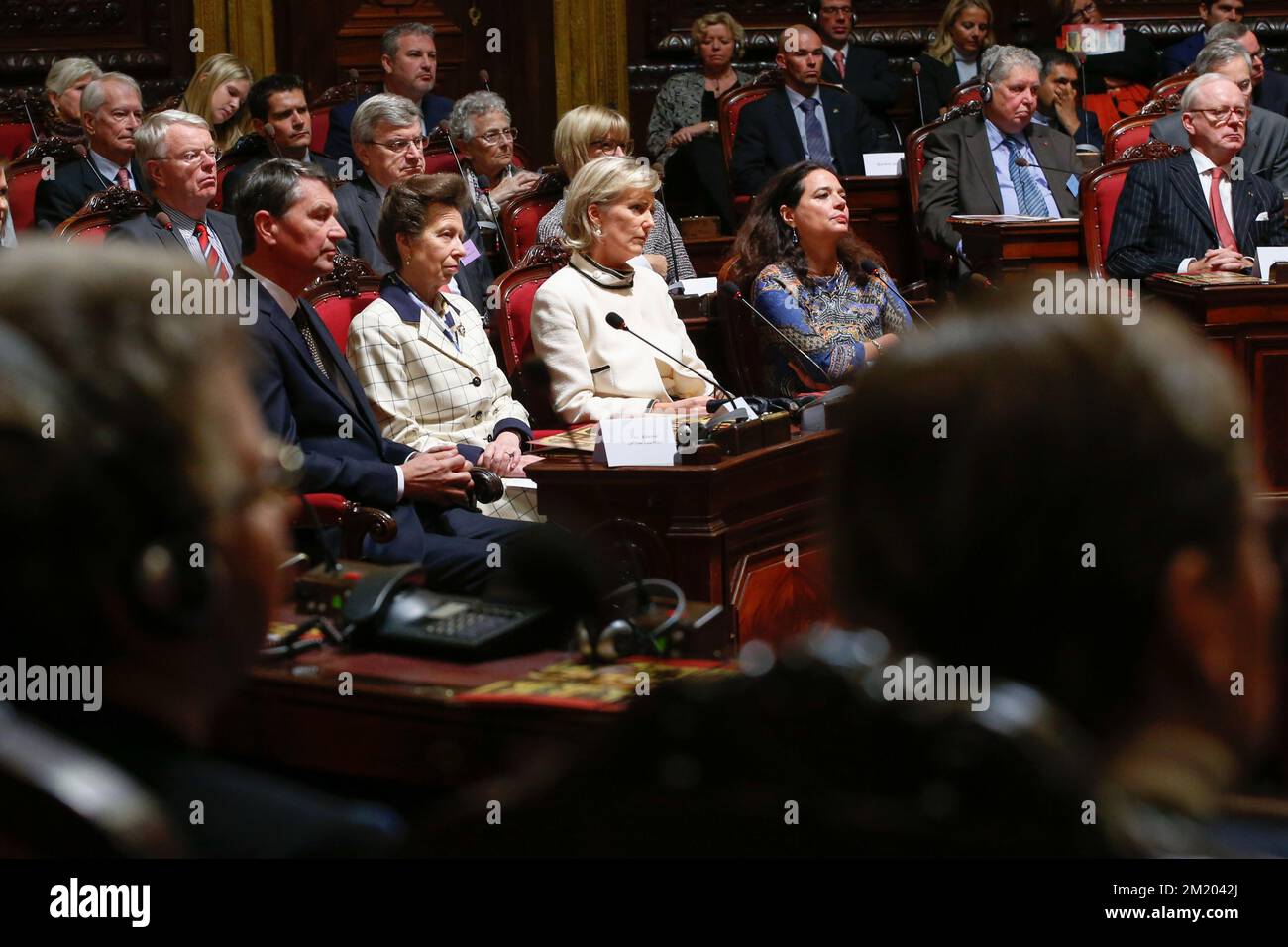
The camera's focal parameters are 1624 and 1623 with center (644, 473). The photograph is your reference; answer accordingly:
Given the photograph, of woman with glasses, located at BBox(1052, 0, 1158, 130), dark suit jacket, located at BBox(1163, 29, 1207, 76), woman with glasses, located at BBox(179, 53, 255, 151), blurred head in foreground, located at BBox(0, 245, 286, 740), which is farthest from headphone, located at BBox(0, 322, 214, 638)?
dark suit jacket, located at BBox(1163, 29, 1207, 76)

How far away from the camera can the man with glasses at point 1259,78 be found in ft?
23.5

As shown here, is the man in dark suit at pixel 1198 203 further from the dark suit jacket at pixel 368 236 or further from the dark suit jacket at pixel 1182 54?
the dark suit jacket at pixel 1182 54

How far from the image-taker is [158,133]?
4527 mm

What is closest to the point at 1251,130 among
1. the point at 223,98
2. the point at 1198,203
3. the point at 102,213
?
the point at 1198,203

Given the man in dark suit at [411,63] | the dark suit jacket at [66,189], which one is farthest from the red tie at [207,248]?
the man in dark suit at [411,63]

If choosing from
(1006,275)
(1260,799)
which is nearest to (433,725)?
(1260,799)

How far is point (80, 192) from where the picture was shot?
5.39m

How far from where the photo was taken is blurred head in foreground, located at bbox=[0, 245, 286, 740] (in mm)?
806

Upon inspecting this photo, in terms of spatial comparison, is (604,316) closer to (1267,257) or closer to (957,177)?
(1267,257)

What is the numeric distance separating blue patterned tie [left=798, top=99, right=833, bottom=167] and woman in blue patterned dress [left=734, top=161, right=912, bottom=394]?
83.9 inches

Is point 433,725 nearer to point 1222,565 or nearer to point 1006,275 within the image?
point 1222,565

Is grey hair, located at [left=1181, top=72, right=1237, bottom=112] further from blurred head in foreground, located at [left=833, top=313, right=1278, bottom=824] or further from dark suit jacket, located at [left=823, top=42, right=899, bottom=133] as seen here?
blurred head in foreground, located at [left=833, top=313, right=1278, bottom=824]

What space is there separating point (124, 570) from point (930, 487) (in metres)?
0.43
